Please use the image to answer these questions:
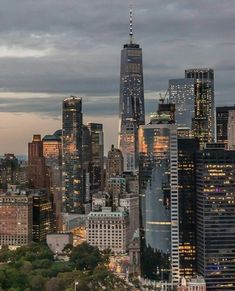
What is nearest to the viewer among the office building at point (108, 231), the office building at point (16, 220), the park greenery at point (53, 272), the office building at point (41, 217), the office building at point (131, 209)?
the park greenery at point (53, 272)

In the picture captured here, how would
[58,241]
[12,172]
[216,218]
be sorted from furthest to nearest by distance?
[12,172] → [58,241] → [216,218]

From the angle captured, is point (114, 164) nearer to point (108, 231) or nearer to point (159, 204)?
point (108, 231)

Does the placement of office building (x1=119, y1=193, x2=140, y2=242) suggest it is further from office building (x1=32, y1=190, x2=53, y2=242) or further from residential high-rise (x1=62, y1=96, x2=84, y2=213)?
residential high-rise (x1=62, y1=96, x2=84, y2=213)

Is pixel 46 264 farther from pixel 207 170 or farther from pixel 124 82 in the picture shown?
pixel 124 82

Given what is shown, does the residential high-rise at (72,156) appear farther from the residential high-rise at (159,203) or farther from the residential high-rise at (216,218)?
the residential high-rise at (216,218)

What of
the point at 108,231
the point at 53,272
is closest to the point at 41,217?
the point at 108,231

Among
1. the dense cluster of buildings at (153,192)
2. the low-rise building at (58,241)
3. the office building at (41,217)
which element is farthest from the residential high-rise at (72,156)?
the low-rise building at (58,241)
